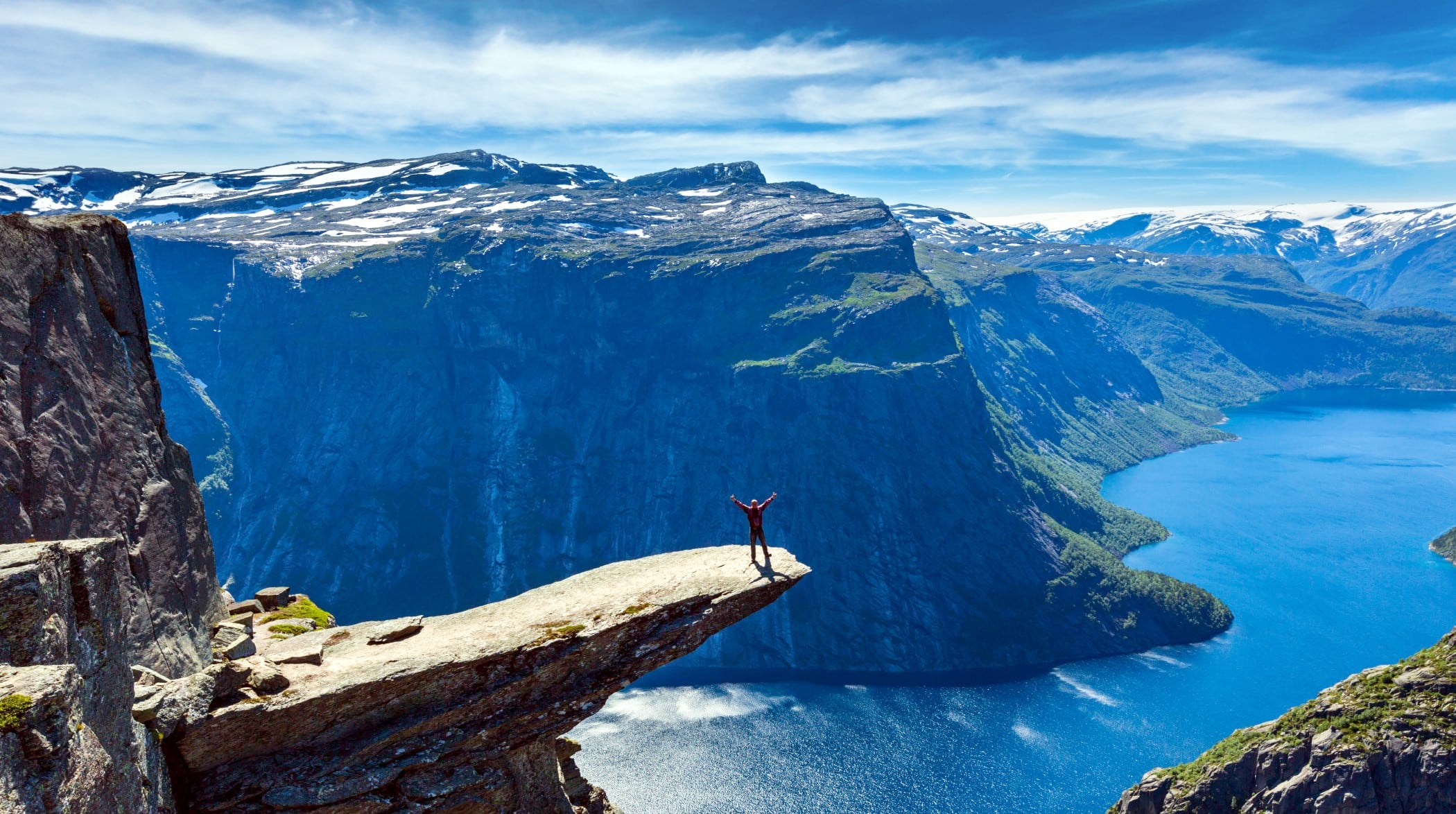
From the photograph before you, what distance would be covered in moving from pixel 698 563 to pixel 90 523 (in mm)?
21369

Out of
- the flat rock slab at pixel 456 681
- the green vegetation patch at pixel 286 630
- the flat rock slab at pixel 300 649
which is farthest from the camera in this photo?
the green vegetation patch at pixel 286 630

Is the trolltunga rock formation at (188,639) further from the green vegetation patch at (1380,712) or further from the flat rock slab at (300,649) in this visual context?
the green vegetation patch at (1380,712)

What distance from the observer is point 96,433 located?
27.2 meters

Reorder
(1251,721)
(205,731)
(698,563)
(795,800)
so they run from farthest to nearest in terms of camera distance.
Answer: (1251,721), (795,800), (698,563), (205,731)

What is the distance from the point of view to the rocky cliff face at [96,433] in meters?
24.3

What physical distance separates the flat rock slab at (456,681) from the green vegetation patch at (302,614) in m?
9.53

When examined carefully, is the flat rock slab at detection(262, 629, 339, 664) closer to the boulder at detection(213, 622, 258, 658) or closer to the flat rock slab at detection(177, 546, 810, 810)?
A: the flat rock slab at detection(177, 546, 810, 810)

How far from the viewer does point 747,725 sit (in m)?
198

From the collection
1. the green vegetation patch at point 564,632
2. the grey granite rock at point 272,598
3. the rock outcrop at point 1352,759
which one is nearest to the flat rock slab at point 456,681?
the green vegetation patch at point 564,632

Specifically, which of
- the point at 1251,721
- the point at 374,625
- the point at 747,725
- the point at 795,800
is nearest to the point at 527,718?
the point at 374,625

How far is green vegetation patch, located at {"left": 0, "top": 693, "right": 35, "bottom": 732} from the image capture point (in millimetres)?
15984

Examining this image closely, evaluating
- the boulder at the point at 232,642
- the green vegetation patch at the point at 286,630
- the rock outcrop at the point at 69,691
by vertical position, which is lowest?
the green vegetation patch at the point at 286,630

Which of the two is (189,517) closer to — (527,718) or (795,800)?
(527,718)

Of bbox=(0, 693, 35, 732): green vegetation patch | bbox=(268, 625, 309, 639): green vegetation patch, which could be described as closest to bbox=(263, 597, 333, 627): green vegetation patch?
bbox=(268, 625, 309, 639): green vegetation patch
